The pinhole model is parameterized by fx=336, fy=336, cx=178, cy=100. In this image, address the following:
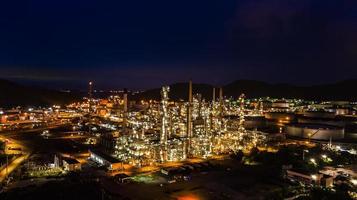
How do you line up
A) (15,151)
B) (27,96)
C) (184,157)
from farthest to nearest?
1. (27,96)
2. (15,151)
3. (184,157)

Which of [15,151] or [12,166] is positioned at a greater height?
[15,151]

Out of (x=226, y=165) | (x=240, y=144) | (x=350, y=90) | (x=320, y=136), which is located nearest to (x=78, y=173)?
(x=226, y=165)

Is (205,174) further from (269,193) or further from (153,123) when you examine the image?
(153,123)

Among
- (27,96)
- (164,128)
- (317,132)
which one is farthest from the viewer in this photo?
(27,96)

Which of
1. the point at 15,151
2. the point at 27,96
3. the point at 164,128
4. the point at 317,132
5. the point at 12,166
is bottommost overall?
the point at 12,166

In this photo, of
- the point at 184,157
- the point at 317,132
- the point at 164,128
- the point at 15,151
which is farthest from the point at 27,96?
the point at 317,132

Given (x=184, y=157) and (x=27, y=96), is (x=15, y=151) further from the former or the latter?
(x=27, y=96)

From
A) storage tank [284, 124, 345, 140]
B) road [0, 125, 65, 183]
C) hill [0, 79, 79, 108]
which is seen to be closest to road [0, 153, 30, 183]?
road [0, 125, 65, 183]

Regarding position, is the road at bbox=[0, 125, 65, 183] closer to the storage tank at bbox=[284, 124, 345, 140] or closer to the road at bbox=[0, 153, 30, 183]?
the road at bbox=[0, 153, 30, 183]

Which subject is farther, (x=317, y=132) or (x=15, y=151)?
(x=317, y=132)
